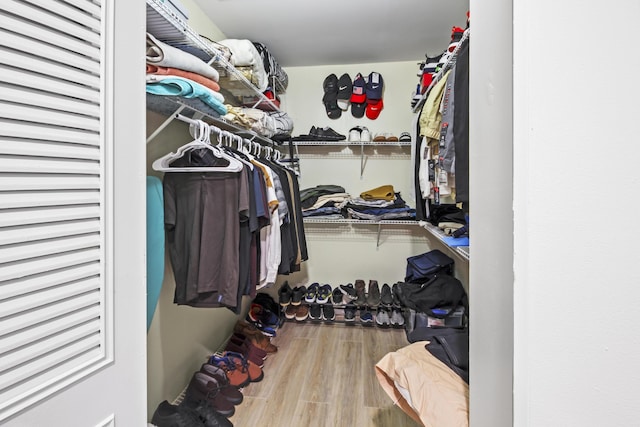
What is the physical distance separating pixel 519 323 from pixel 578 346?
0.36ft

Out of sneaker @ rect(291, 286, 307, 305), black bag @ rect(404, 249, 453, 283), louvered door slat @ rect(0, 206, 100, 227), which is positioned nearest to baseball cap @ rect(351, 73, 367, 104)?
black bag @ rect(404, 249, 453, 283)

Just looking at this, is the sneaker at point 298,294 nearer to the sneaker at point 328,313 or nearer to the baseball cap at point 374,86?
the sneaker at point 328,313

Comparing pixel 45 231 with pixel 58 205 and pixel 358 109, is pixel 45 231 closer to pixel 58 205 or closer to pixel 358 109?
pixel 58 205

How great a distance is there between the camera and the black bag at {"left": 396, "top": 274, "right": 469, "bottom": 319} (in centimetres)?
198

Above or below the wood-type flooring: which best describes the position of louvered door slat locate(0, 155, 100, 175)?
above

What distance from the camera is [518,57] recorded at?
0.52 m

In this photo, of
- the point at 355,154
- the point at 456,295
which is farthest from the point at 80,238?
the point at 355,154

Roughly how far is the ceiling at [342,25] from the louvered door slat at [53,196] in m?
1.77

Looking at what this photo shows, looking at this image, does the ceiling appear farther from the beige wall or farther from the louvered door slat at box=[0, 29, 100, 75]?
the louvered door slat at box=[0, 29, 100, 75]

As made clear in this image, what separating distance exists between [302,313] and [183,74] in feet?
7.10

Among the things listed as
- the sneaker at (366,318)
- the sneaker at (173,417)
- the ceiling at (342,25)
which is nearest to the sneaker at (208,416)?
the sneaker at (173,417)

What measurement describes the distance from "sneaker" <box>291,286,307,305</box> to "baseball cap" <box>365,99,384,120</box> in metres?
1.82

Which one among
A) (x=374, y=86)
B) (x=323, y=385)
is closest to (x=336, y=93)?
(x=374, y=86)

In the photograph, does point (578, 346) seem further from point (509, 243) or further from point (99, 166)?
point (99, 166)
